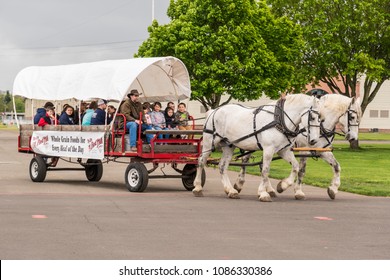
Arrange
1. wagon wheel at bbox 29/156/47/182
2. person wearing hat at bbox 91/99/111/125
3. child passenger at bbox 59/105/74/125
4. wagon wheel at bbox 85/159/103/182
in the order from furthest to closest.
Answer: wagon wheel at bbox 85/159/103/182, child passenger at bbox 59/105/74/125, wagon wheel at bbox 29/156/47/182, person wearing hat at bbox 91/99/111/125

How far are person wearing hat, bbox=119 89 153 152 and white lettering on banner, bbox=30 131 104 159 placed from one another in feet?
2.66

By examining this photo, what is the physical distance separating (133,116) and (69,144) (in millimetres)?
2305

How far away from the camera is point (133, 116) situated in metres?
20.1

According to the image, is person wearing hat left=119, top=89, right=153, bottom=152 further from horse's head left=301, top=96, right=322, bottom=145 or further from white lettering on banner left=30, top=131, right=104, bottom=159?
horse's head left=301, top=96, right=322, bottom=145

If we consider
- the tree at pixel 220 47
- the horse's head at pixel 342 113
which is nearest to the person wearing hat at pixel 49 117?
the horse's head at pixel 342 113

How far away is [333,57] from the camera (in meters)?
52.6

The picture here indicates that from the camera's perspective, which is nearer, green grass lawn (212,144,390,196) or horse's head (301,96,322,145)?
horse's head (301,96,322,145)

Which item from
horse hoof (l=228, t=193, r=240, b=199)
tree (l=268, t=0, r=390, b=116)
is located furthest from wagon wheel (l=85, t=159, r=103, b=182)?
tree (l=268, t=0, r=390, b=116)

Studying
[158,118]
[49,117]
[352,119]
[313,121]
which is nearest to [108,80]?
[158,118]

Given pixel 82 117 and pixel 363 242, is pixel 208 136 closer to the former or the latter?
pixel 82 117

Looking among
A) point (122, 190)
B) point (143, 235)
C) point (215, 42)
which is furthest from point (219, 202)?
point (215, 42)

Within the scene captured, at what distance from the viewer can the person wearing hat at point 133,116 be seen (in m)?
19.6

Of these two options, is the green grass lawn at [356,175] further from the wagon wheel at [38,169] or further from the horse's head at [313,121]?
the wagon wheel at [38,169]

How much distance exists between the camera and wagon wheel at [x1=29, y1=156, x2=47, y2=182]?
22.2 m
